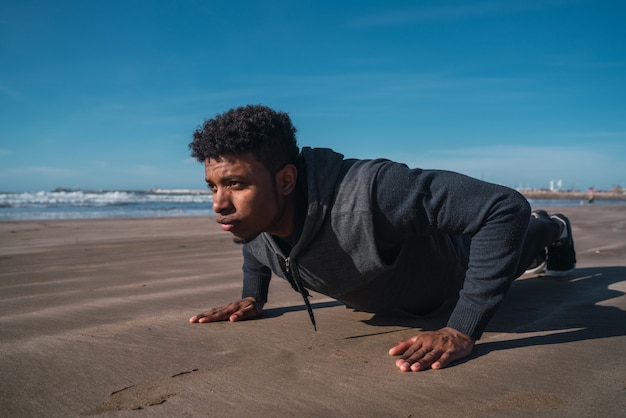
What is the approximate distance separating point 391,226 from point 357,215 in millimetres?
163

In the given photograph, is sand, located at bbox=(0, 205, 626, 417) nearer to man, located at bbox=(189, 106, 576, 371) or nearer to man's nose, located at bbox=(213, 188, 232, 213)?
man, located at bbox=(189, 106, 576, 371)

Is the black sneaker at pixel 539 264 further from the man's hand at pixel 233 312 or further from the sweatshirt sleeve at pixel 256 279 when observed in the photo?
the man's hand at pixel 233 312

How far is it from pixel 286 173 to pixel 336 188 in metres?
0.25

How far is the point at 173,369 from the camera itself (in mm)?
2029

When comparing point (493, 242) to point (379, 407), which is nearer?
point (379, 407)

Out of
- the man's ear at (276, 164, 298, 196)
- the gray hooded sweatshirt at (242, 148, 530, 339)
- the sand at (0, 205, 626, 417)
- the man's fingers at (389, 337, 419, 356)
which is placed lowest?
the sand at (0, 205, 626, 417)

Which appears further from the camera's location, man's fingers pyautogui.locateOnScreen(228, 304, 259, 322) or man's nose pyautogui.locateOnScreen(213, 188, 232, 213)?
man's fingers pyautogui.locateOnScreen(228, 304, 259, 322)

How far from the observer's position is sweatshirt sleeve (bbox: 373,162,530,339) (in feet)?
6.65

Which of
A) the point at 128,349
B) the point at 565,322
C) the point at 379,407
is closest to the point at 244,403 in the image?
the point at 379,407

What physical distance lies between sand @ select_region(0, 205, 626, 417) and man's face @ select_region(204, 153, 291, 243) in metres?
0.62

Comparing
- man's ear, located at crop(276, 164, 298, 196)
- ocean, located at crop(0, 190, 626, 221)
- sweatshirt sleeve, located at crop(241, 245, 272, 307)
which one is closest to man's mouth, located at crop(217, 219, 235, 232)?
man's ear, located at crop(276, 164, 298, 196)

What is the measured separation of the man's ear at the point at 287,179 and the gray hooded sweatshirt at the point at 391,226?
6 cm

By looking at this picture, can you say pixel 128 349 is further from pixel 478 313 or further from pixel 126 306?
pixel 478 313

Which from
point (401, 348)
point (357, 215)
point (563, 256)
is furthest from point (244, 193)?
point (563, 256)
